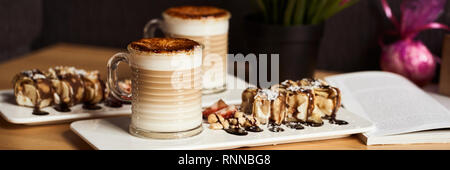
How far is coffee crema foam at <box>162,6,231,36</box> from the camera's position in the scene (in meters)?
1.20

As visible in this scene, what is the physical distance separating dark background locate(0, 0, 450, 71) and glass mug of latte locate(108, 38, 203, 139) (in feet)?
2.21

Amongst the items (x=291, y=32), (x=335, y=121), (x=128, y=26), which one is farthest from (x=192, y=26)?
(x=128, y=26)

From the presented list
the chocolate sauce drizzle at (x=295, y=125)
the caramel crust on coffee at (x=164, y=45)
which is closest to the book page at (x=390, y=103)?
the chocolate sauce drizzle at (x=295, y=125)

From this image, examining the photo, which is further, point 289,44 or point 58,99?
point 289,44

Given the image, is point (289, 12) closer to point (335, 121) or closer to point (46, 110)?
point (335, 121)

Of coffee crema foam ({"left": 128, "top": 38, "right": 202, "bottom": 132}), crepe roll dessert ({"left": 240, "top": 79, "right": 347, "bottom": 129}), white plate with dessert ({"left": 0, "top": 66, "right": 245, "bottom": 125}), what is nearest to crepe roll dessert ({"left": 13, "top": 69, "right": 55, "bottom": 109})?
white plate with dessert ({"left": 0, "top": 66, "right": 245, "bottom": 125})

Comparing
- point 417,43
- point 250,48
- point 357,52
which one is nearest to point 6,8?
point 250,48

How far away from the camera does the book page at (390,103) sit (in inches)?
40.9

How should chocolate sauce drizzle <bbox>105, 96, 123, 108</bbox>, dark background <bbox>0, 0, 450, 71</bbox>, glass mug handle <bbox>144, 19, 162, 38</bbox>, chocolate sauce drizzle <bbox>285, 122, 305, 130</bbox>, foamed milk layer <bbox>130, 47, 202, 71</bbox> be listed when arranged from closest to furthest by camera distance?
foamed milk layer <bbox>130, 47, 202, 71</bbox> → chocolate sauce drizzle <bbox>285, 122, 305, 130</bbox> → chocolate sauce drizzle <bbox>105, 96, 123, 108</bbox> → glass mug handle <bbox>144, 19, 162, 38</bbox> → dark background <bbox>0, 0, 450, 71</bbox>

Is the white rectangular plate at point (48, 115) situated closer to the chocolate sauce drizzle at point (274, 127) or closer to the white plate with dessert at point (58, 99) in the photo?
the white plate with dessert at point (58, 99)

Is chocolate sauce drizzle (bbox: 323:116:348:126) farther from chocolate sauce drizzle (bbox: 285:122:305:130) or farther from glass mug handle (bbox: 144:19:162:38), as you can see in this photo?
glass mug handle (bbox: 144:19:162:38)

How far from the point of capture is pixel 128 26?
1.76 m

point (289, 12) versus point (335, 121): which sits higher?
point (289, 12)

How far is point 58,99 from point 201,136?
0.30 m
